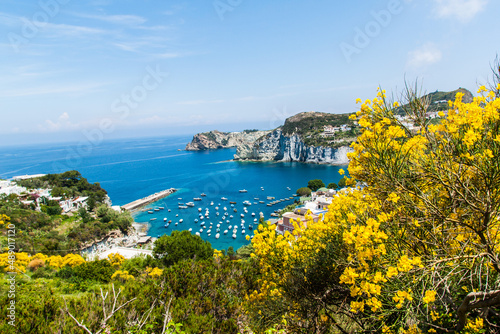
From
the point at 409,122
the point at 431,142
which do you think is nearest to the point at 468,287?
the point at 431,142

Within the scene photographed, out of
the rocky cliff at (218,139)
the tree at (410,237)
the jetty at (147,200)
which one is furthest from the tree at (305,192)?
the rocky cliff at (218,139)

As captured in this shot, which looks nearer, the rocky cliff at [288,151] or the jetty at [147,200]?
the jetty at [147,200]

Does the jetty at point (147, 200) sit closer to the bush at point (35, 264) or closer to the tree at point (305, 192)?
the tree at point (305, 192)

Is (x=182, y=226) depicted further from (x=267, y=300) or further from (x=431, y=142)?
(x=431, y=142)

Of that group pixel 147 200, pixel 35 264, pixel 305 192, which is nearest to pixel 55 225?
pixel 147 200

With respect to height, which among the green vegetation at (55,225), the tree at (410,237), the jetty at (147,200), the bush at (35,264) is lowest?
the jetty at (147,200)

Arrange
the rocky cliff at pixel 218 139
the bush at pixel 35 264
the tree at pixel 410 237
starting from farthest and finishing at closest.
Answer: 1. the rocky cliff at pixel 218 139
2. the bush at pixel 35 264
3. the tree at pixel 410 237

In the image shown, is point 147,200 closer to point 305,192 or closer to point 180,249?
point 305,192
